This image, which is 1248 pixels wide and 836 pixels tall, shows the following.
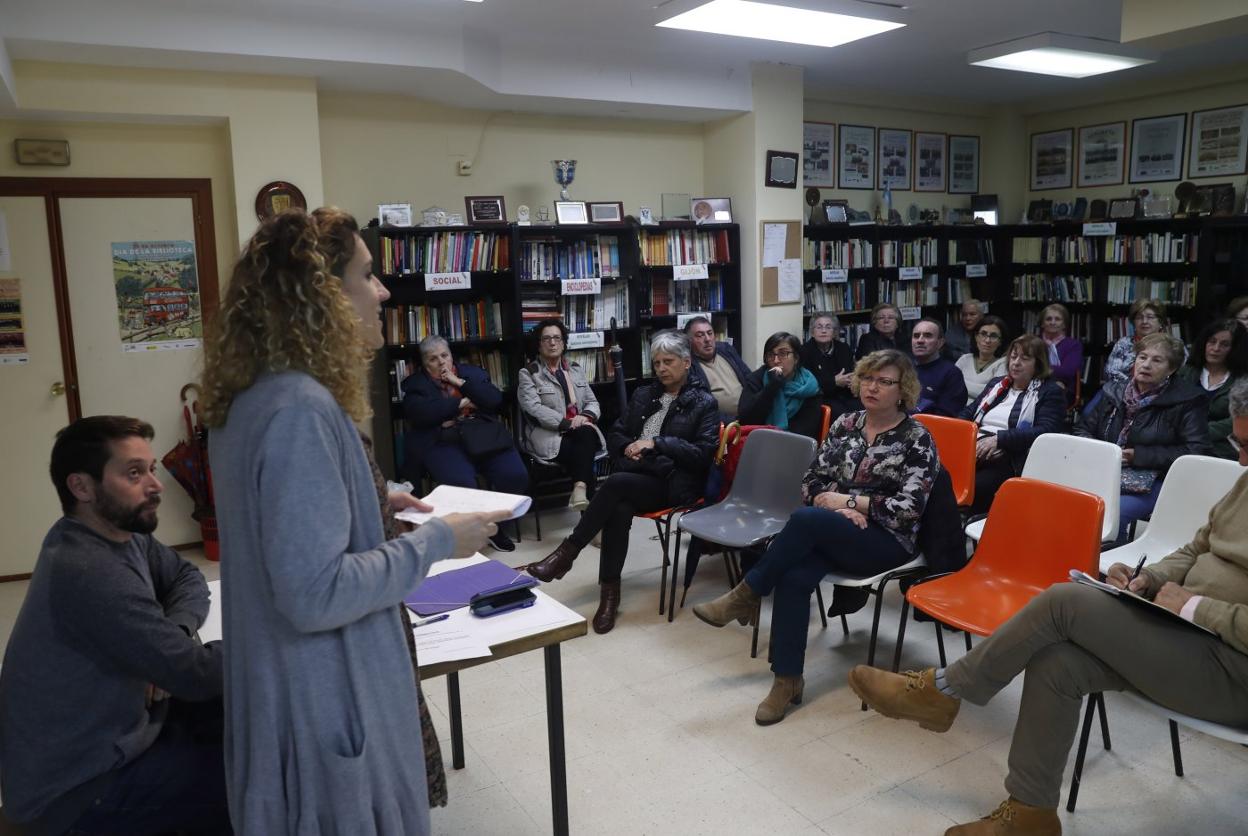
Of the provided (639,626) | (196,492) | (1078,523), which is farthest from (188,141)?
(1078,523)

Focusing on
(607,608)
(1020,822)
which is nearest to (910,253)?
(607,608)

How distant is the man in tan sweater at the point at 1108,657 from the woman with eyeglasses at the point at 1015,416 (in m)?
1.82

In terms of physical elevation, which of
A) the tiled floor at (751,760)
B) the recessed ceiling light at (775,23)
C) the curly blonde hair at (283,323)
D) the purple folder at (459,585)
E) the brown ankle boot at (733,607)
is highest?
the recessed ceiling light at (775,23)

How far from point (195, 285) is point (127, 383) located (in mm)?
654

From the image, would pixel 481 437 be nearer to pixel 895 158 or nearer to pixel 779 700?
pixel 779 700

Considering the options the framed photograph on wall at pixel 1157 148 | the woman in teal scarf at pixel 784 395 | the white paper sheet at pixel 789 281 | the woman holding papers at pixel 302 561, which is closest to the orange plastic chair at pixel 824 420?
the woman in teal scarf at pixel 784 395

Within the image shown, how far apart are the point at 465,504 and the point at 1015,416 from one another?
349 centimetres

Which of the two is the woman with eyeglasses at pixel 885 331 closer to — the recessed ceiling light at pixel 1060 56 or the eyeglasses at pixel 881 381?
the recessed ceiling light at pixel 1060 56

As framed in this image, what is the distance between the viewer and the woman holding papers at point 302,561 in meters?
1.25

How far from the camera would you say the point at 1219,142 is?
6.77m

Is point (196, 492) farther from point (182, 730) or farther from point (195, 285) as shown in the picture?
point (182, 730)

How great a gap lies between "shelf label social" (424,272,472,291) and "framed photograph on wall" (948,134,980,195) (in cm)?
485

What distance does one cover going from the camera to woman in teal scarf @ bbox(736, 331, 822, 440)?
198 inches

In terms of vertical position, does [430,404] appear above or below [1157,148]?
below
